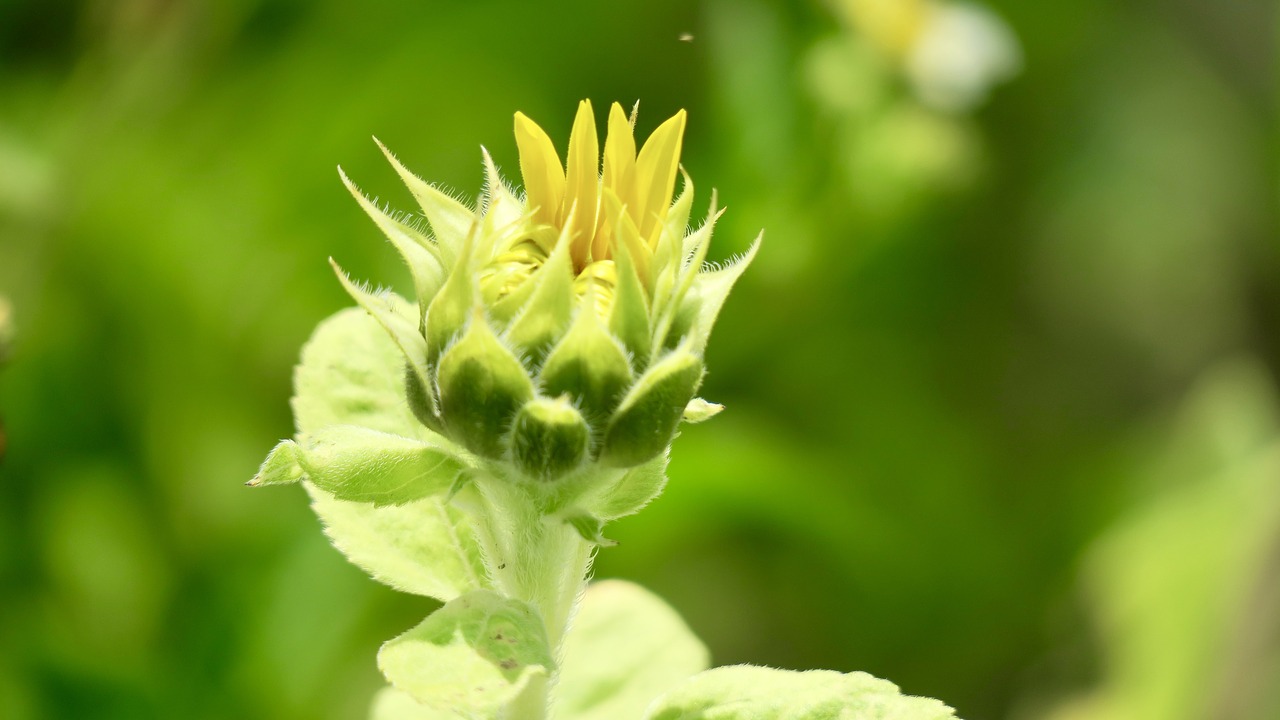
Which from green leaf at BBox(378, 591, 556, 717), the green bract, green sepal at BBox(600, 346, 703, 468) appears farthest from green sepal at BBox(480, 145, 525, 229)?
green leaf at BBox(378, 591, 556, 717)

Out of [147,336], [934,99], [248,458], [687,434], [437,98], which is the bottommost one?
[248,458]

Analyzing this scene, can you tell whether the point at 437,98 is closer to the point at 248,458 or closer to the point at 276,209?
the point at 276,209

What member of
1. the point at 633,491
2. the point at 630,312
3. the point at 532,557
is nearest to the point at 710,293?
the point at 630,312

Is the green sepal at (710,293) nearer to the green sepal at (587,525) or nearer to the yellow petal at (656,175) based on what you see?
the yellow petal at (656,175)

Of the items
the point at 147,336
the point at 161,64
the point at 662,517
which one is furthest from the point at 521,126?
A: the point at 161,64

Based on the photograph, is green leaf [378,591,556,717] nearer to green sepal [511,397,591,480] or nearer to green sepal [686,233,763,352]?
green sepal [511,397,591,480]

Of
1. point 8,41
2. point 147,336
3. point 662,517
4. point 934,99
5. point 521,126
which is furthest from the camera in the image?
point 934,99

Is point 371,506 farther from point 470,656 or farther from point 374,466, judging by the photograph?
point 470,656
